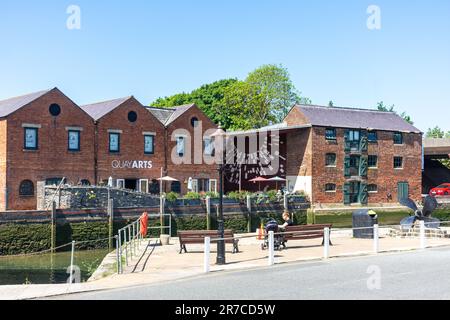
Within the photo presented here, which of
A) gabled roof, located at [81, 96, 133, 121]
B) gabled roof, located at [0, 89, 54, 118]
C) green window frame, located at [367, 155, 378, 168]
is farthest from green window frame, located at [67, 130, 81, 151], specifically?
green window frame, located at [367, 155, 378, 168]

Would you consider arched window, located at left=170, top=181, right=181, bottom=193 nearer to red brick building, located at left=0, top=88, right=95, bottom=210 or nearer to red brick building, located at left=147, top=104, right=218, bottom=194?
red brick building, located at left=147, top=104, right=218, bottom=194

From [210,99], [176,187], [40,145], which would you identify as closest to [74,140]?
[40,145]

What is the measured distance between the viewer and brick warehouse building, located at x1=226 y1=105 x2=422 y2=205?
46.9m

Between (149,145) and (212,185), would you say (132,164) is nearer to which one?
(149,145)

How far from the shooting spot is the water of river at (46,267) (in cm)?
2163

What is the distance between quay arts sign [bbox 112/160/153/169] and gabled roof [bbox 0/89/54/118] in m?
6.81

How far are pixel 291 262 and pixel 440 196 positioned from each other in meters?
37.5

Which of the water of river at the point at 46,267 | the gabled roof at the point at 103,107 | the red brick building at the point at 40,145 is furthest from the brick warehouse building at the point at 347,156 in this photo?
the water of river at the point at 46,267

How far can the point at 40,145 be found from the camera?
37938mm

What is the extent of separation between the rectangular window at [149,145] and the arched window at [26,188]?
8.80 metres

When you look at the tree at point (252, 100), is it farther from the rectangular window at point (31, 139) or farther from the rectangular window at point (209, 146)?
the rectangular window at point (31, 139)

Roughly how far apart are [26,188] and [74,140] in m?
4.63
